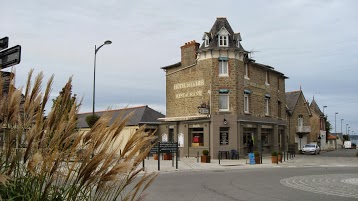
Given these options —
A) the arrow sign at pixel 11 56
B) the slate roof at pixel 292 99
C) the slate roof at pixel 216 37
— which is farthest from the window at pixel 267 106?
the arrow sign at pixel 11 56

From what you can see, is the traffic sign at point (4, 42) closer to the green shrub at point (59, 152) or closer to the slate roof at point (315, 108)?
the green shrub at point (59, 152)

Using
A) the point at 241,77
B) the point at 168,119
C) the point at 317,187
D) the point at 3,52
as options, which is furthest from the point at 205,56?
the point at 3,52

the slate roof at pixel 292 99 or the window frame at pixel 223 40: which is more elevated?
the window frame at pixel 223 40

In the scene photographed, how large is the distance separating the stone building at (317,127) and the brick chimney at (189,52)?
33.3 metres

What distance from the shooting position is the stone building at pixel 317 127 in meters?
64.2

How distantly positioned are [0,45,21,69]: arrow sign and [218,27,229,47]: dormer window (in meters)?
28.8

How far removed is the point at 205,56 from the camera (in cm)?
3297

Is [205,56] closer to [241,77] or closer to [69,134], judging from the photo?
[241,77]

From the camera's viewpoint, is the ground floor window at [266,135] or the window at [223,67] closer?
the window at [223,67]

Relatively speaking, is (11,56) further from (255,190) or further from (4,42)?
(255,190)

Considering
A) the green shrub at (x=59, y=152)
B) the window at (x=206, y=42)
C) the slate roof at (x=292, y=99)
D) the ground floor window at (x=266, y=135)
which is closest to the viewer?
the green shrub at (x=59, y=152)

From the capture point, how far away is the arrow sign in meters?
4.70

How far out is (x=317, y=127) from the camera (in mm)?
66625

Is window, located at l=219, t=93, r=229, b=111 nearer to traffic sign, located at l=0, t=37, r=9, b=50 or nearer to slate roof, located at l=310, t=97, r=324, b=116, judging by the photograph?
traffic sign, located at l=0, t=37, r=9, b=50
